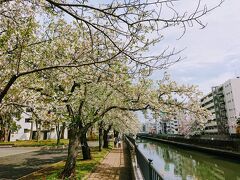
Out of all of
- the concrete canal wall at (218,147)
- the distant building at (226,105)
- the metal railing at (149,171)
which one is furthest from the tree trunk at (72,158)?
the distant building at (226,105)

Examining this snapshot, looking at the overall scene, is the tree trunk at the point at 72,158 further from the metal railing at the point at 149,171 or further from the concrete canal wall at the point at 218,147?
the concrete canal wall at the point at 218,147

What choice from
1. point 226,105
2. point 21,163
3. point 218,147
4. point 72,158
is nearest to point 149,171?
point 72,158

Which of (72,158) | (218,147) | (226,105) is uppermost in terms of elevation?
(226,105)

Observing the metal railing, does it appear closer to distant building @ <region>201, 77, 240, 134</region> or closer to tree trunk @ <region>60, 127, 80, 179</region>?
tree trunk @ <region>60, 127, 80, 179</region>

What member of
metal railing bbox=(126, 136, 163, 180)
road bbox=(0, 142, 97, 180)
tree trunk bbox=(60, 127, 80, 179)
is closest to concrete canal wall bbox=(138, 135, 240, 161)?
road bbox=(0, 142, 97, 180)

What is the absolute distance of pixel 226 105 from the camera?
95.8m

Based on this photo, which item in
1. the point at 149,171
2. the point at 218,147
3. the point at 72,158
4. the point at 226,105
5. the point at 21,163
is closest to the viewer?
the point at 149,171

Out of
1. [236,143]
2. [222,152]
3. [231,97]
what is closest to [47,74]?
[236,143]

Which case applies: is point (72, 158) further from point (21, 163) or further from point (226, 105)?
point (226, 105)

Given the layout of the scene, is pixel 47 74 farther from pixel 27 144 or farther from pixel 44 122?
pixel 27 144

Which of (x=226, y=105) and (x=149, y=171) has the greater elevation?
(x=226, y=105)

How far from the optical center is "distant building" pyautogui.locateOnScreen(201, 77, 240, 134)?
287ft

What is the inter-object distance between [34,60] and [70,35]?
2.57 m

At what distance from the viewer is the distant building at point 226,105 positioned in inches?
3448
